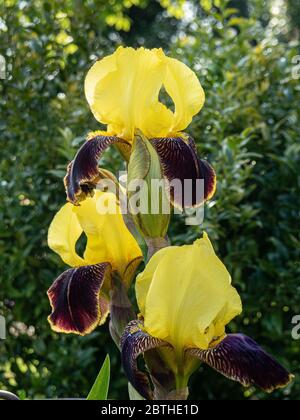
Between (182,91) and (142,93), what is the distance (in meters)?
0.07

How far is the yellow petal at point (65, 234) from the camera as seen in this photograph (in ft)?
3.10

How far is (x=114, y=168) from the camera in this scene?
1861 millimetres

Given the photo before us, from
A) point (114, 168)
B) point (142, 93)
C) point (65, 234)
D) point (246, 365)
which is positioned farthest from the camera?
point (114, 168)

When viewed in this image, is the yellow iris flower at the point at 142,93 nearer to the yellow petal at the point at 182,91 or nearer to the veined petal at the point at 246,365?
the yellow petal at the point at 182,91

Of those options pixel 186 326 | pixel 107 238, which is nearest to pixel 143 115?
pixel 107 238

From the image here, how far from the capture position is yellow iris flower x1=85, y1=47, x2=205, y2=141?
0.86 meters

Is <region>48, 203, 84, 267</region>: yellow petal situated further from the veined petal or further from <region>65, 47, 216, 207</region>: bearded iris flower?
the veined petal

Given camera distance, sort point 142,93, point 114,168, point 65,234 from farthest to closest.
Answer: point 114,168, point 65,234, point 142,93

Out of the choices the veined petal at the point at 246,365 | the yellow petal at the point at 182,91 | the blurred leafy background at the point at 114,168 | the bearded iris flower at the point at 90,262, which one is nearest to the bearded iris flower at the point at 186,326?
the veined petal at the point at 246,365

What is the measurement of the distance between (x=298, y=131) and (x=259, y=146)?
0.13 meters

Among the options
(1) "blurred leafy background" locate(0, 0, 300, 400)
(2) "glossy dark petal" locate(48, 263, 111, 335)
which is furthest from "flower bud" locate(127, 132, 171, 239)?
(1) "blurred leafy background" locate(0, 0, 300, 400)

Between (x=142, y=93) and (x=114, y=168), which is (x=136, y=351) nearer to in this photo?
(x=142, y=93)

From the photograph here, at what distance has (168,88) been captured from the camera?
892mm
